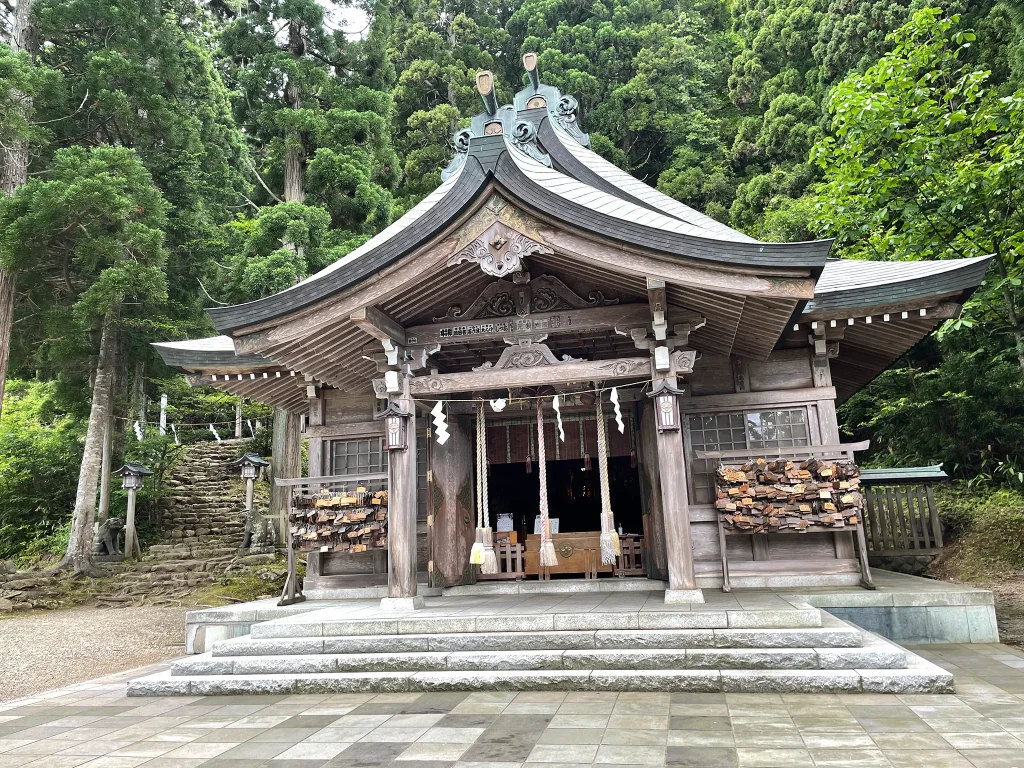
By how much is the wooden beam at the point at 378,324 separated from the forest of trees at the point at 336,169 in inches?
306

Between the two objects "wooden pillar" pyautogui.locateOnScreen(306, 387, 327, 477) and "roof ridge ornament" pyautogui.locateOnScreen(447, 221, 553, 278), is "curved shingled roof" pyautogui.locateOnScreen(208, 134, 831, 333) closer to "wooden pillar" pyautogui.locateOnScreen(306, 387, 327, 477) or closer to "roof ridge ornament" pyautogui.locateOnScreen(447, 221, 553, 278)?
"roof ridge ornament" pyautogui.locateOnScreen(447, 221, 553, 278)

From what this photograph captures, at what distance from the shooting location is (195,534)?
19188 millimetres

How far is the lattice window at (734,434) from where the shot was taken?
8.95 meters

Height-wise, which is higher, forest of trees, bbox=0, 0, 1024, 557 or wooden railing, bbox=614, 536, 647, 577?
forest of trees, bbox=0, 0, 1024, 557

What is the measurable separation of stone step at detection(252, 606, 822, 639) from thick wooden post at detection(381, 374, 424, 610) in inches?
27.9

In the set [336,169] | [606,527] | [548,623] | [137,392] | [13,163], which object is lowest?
[548,623]

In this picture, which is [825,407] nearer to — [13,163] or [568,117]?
[568,117]

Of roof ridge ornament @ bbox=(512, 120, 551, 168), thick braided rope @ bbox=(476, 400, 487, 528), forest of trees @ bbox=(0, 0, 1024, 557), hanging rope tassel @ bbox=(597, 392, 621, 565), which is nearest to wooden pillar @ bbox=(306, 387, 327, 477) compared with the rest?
thick braided rope @ bbox=(476, 400, 487, 528)

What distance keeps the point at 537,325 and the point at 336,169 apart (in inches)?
496

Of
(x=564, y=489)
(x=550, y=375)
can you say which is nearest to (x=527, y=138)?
(x=550, y=375)

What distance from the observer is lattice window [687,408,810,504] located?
8945 millimetres

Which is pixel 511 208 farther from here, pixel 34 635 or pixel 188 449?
pixel 188 449

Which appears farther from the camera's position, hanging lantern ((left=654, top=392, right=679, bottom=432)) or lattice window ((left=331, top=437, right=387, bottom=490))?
lattice window ((left=331, top=437, right=387, bottom=490))

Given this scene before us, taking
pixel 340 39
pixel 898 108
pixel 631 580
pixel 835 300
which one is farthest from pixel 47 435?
pixel 898 108
